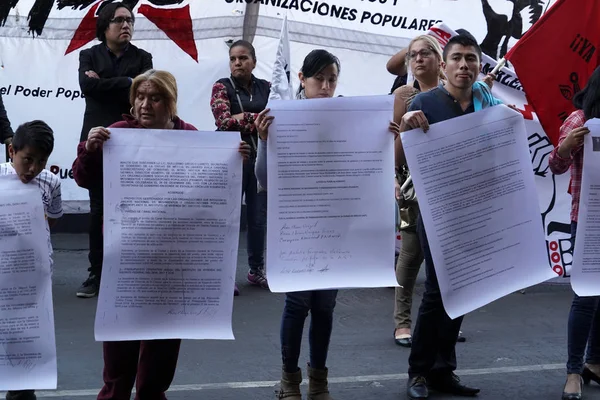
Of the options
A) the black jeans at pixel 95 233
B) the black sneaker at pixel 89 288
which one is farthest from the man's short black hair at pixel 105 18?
the black sneaker at pixel 89 288

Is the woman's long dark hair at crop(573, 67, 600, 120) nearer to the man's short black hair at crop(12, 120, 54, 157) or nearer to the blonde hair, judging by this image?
the blonde hair

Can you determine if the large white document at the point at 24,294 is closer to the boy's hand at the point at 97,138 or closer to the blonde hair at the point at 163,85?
the boy's hand at the point at 97,138

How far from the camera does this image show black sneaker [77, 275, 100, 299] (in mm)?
7199

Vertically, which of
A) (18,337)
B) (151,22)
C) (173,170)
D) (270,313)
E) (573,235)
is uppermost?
(151,22)

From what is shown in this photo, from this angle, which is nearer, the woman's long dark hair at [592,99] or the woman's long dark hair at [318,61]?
the woman's long dark hair at [318,61]

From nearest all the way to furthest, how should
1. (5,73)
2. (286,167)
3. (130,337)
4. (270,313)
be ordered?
1. (130,337)
2. (286,167)
3. (270,313)
4. (5,73)

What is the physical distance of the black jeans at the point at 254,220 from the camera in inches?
300

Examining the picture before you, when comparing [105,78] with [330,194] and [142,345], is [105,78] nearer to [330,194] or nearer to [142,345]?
[330,194]

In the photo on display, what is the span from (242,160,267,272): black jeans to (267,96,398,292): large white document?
3.14 metres

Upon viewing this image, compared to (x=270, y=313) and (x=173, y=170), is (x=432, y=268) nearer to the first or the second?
(x=173, y=170)

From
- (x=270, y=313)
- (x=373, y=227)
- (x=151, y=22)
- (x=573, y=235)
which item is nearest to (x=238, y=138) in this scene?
(x=373, y=227)

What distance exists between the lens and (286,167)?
14.5 feet

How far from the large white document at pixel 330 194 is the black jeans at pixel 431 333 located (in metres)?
0.39

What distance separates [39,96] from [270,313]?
3.67 m
